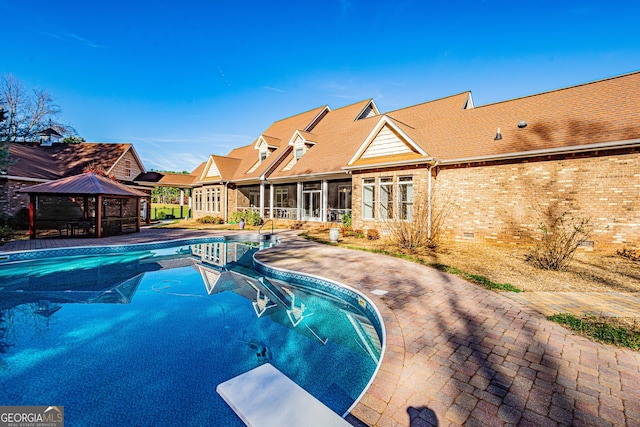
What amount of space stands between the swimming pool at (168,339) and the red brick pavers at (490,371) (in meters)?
0.72

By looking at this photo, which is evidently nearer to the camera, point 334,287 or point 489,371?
point 489,371

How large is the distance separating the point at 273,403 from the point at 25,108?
46.0m

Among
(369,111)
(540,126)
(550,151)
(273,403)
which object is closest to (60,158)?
(369,111)

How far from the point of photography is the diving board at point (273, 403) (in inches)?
105

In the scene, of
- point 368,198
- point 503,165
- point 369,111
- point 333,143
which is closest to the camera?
point 503,165

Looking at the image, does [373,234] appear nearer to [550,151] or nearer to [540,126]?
[550,151]

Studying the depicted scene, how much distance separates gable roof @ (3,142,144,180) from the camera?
1989cm

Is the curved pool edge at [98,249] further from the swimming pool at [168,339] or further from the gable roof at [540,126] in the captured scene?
the gable roof at [540,126]

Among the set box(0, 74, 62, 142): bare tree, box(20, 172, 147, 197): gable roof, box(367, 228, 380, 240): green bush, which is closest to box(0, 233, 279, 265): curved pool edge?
box(20, 172, 147, 197): gable roof

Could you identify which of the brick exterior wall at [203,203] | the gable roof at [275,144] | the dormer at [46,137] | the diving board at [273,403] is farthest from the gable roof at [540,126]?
the dormer at [46,137]

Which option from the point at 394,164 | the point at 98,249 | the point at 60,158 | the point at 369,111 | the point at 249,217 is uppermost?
the point at 369,111

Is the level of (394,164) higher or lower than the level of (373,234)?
higher

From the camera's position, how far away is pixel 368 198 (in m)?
15.1

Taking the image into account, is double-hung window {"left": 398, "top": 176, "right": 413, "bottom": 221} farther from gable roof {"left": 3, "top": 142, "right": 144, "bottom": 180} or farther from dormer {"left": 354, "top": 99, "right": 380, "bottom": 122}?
gable roof {"left": 3, "top": 142, "right": 144, "bottom": 180}
